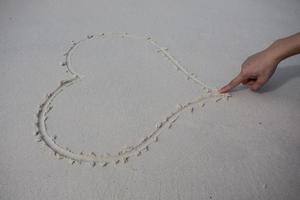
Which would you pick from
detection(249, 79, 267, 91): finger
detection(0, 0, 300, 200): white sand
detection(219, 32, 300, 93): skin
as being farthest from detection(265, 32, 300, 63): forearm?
detection(0, 0, 300, 200): white sand

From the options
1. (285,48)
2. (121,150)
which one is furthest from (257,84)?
(121,150)

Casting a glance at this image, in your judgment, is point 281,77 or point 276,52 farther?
point 281,77

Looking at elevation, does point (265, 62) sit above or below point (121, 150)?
above

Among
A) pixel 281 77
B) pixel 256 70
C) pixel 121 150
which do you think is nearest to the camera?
pixel 121 150

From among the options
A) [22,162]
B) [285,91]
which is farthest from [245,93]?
[22,162]

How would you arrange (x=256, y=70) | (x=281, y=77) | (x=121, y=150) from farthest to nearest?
(x=281, y=77) < (x=256, y=70) < (x=121, y=150)

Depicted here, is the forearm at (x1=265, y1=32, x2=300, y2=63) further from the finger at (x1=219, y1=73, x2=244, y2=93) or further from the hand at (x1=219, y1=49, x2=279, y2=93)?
the finger at (x1=219, y1=73, x2=244, y2=93)

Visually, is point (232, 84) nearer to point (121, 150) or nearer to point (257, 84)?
point (257, 84)
